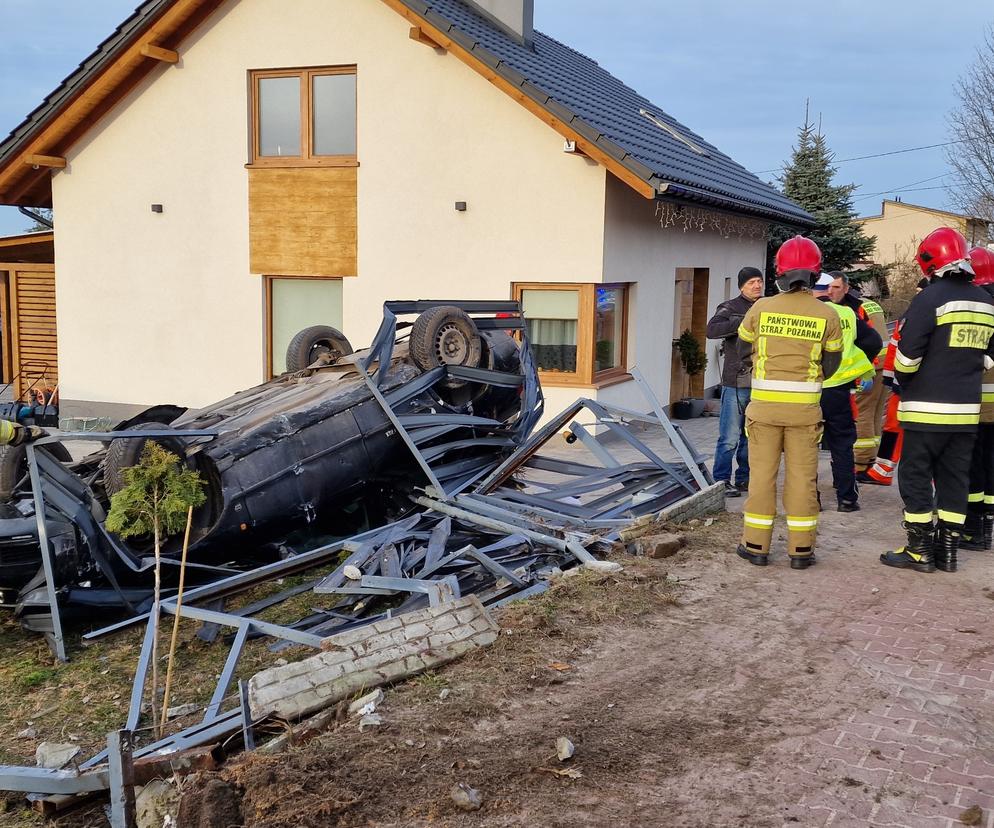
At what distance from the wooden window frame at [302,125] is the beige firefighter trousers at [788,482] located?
27.3 ft

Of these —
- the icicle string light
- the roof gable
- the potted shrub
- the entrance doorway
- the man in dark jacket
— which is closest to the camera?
the man in dark jacket

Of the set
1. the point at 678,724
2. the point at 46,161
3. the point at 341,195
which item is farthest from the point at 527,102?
the point at 678,724

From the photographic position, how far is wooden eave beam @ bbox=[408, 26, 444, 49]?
1176cm

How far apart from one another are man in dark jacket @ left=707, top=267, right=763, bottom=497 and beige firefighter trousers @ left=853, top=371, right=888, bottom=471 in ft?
5.66

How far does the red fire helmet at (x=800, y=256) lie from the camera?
19.8 ft

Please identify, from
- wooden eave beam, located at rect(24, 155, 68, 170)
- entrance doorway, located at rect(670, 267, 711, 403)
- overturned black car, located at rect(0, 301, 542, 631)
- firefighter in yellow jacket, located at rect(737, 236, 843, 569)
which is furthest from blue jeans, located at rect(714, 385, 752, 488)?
wooden eave beam, located at rect(24, 155, 68, 170)

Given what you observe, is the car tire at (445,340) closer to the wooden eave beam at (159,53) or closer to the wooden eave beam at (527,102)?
the wooden eave beam at (527,102)

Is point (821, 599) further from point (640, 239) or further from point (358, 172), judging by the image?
point (358, 172)

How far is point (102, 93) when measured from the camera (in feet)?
44.4

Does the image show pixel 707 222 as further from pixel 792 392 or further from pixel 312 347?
pixel 792 392

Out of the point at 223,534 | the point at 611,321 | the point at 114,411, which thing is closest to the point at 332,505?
the point at 223,534

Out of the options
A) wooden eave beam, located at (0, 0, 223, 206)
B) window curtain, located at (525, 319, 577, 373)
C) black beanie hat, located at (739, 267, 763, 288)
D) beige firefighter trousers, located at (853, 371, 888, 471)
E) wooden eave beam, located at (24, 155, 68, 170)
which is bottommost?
beige firefighter trousers, located at (853, 371, 888, 471)

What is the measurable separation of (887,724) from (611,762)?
1.22 m

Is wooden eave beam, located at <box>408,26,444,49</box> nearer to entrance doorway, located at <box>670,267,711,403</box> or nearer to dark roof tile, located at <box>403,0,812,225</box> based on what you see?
dark roof tile, located at <box>403,0,812,225</box>
